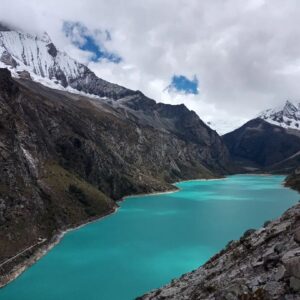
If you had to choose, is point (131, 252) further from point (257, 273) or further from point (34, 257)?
point (257, 273)

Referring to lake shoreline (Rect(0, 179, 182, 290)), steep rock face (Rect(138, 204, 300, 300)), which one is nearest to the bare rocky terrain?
steep rock face (Rect(138, 204, 300, 300))

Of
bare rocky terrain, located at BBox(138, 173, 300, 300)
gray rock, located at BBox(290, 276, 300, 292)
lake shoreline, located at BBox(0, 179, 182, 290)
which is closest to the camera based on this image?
gray rock, located at BBox(290, 276, 300, 292)

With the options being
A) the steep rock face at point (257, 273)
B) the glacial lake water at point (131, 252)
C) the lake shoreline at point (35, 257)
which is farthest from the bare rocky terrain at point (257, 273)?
the lake shoreline at point (35, 257)

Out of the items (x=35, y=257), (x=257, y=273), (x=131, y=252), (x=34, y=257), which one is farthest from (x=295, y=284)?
(x=35, y=257)

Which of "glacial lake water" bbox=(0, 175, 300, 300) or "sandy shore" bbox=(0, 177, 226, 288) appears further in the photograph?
"sandy shore" bbox=(0, 177, 226, 288)

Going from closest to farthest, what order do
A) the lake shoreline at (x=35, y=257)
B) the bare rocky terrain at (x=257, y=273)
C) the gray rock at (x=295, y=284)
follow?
1. the gray rock at (x=295, y=284)
2. the bare rocky terrain at (x=257, y=273)
3. the lake shoreline at (x=35, y=257)

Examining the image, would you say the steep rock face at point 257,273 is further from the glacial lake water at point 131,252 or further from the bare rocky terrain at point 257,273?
the glacial lake water at point 131,252

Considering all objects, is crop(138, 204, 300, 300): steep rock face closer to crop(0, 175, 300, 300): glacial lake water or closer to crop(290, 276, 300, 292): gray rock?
crop(290, 276, 300, 292): gray rock
